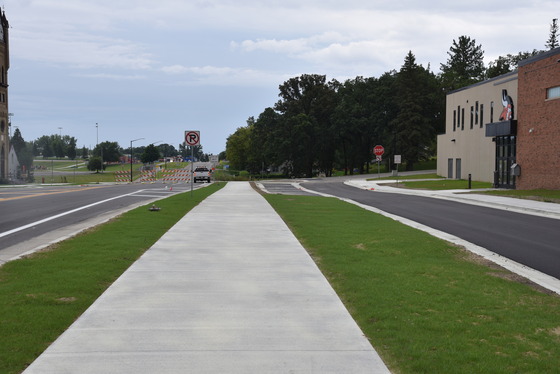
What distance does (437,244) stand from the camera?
11352mm

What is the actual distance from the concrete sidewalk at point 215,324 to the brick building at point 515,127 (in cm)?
2732

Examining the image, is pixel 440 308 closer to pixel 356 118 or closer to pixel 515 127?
pixel 515 127

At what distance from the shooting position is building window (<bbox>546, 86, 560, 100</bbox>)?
30547 mm

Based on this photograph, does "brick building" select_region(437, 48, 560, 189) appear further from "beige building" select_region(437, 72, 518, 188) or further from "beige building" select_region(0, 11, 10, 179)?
"beige building" select_region(0, 11, 10, 179)

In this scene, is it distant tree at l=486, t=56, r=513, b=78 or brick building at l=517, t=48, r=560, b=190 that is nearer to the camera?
brick building at l=517, t=48, r=560, b=190

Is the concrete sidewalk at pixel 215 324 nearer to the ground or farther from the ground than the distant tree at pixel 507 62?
nearer to the ground

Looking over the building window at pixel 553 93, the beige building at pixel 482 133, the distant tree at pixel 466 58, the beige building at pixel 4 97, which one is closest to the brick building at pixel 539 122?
the building window at pixel 553 93

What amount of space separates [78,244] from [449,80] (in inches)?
3651

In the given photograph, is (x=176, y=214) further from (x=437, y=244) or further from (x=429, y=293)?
(x=429, y=293)

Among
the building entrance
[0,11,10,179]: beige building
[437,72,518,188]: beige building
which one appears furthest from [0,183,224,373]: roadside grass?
[0,11,10,179]: beige building

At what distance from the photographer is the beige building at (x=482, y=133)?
123 feet

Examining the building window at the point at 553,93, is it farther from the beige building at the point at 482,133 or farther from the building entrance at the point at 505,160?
the building entrance at the point at 505,160

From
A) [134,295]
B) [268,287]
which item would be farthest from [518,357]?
[134,295]

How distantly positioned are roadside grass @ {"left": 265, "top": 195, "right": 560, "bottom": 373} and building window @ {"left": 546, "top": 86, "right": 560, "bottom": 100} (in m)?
24.0
